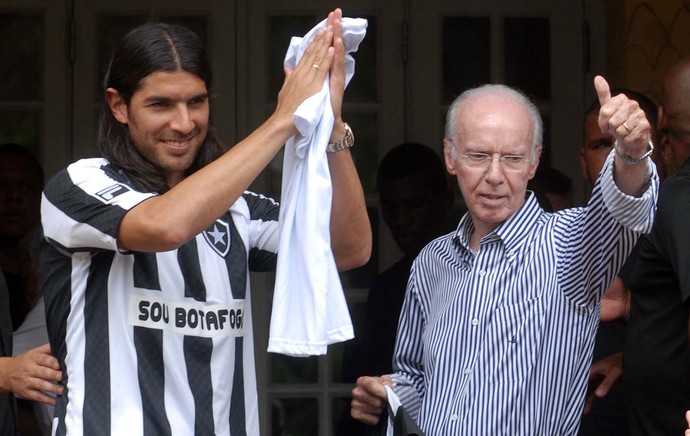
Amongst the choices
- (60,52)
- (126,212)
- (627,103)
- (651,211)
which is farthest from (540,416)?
(60,52)

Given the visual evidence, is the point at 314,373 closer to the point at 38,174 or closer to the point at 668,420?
the point at 38,174

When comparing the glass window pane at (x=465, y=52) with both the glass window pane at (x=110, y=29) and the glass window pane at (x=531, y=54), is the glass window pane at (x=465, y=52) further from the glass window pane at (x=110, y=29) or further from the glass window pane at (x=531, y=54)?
the glass window pane at (x=110, y=29)

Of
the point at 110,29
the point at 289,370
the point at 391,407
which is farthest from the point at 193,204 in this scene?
the point at 110,29

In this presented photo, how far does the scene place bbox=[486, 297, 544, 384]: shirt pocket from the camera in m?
3.05

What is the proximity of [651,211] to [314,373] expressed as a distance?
3.11 m

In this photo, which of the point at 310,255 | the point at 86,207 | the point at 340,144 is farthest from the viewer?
the point at 340,144

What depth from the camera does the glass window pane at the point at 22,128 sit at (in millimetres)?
5746

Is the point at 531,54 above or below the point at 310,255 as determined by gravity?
above

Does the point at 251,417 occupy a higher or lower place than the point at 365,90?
lower

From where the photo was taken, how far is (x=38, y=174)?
5191mm

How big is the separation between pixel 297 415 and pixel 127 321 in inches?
119

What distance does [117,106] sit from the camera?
293 centimetres

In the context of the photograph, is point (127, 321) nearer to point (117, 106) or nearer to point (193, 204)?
point (193, 204)

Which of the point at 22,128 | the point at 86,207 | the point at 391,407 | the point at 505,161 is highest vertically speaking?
the point at 22,128
